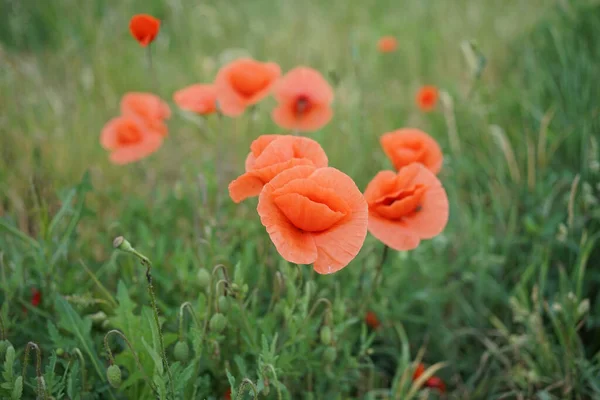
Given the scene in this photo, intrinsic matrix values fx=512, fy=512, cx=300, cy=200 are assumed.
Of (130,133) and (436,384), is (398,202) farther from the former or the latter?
(130,133)

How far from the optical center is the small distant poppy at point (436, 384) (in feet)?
5.03

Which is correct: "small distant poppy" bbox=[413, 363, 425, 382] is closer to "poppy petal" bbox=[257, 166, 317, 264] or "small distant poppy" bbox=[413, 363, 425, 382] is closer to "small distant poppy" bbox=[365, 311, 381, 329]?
"small distant poppy" bbox=[365, 311, 381, 329]

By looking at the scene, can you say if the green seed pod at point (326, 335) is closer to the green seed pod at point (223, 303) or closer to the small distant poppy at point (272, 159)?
the green seed pod at point (223, 303)

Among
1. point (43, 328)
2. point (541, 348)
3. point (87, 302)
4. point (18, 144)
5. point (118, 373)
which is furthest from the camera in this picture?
point (18, 144)

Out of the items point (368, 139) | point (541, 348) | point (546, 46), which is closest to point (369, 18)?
point (546, 46)

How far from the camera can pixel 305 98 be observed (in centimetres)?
171

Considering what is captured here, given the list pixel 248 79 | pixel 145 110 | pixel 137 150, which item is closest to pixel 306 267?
pixel 248 79

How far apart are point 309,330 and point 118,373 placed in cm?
45

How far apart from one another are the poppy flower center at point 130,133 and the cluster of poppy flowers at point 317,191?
23 cm

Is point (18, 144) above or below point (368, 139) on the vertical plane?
above

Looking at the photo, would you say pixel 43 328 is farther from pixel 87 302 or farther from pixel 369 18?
pixel 369 18

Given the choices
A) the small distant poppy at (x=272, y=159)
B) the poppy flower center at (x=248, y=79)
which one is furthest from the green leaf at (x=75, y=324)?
the poppy flower center at (x=248, y=79)

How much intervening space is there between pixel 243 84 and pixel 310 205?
0.76 m

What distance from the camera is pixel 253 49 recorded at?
10.8 ft
